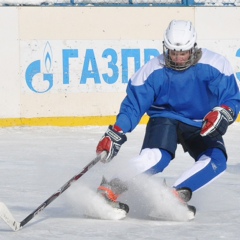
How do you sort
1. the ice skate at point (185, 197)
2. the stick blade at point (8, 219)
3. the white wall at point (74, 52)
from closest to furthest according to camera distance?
the stick blade at point (8, 219), the ice skate at point (185, 197), the white wall at point (74, 52)

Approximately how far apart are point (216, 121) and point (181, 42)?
43 cm

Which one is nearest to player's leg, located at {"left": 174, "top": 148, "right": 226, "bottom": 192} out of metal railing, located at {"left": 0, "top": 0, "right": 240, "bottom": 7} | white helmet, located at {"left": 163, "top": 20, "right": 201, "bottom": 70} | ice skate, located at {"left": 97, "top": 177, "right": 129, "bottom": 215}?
ice skate, located at {"left": 97, "top": 177, "right": 129, "bottom": 215}

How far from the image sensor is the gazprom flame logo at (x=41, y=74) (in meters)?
9.18

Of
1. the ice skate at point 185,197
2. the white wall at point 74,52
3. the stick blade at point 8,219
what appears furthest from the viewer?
the white wall at point 74,52

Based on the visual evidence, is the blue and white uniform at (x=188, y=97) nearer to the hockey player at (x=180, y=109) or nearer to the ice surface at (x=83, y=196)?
the hockey player at (x=180, y=109)

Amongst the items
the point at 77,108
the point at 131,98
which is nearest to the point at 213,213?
the point at 131,98

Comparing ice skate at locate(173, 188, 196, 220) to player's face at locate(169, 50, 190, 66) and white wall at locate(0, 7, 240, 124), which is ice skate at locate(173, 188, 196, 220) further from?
white wall at locate(0, 7, 240, 124)

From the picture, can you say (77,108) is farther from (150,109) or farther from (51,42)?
(150,109)

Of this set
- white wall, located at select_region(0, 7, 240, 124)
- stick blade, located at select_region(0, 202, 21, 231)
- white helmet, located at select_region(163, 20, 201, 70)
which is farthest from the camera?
white wall, located at select_region(0, 7, 240, 124)

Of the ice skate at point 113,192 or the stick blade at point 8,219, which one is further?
the ice skate at point 113,192

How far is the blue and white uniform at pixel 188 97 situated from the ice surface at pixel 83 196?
0.64 ft

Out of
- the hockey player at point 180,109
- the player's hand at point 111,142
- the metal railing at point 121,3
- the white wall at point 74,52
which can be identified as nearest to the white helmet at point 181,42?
the hockey player at point 180,109

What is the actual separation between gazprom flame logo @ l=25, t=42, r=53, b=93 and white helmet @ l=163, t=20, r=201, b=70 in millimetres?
4411

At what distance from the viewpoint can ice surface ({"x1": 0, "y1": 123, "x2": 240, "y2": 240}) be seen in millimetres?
4387
